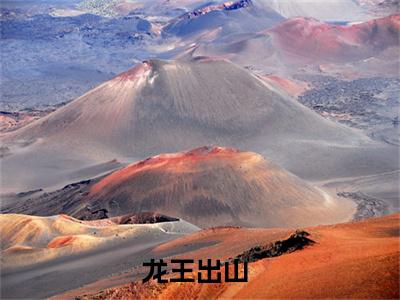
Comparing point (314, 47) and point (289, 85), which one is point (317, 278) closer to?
point (289, 85)

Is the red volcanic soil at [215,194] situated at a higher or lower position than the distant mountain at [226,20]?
lower

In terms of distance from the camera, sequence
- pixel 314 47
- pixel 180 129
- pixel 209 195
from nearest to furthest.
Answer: pixel 209 195
pixel 180 129
pixel 314 47

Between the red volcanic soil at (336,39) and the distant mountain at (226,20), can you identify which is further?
the distant mountain at (226,20)

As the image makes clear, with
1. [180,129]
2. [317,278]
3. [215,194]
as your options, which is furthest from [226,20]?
[317,278]

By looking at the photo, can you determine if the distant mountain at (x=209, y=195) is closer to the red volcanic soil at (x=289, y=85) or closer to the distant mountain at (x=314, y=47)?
the red volcanic soil at (x=289, y=85)

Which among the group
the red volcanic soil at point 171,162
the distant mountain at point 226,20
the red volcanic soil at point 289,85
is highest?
the distant mountain at point 226,20

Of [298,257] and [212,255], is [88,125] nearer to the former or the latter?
[212,255]

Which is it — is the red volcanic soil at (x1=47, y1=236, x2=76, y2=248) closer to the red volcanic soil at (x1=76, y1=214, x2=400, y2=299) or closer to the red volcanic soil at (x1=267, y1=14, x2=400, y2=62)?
the red volcanic soil at (x1=76, y1=214, x2=400, y2=299)

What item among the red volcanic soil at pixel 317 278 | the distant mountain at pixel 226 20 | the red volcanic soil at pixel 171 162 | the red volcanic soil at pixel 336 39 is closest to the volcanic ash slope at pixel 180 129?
the red volcanic soil at pixel 171 162

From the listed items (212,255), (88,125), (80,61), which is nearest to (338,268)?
(212,255)
